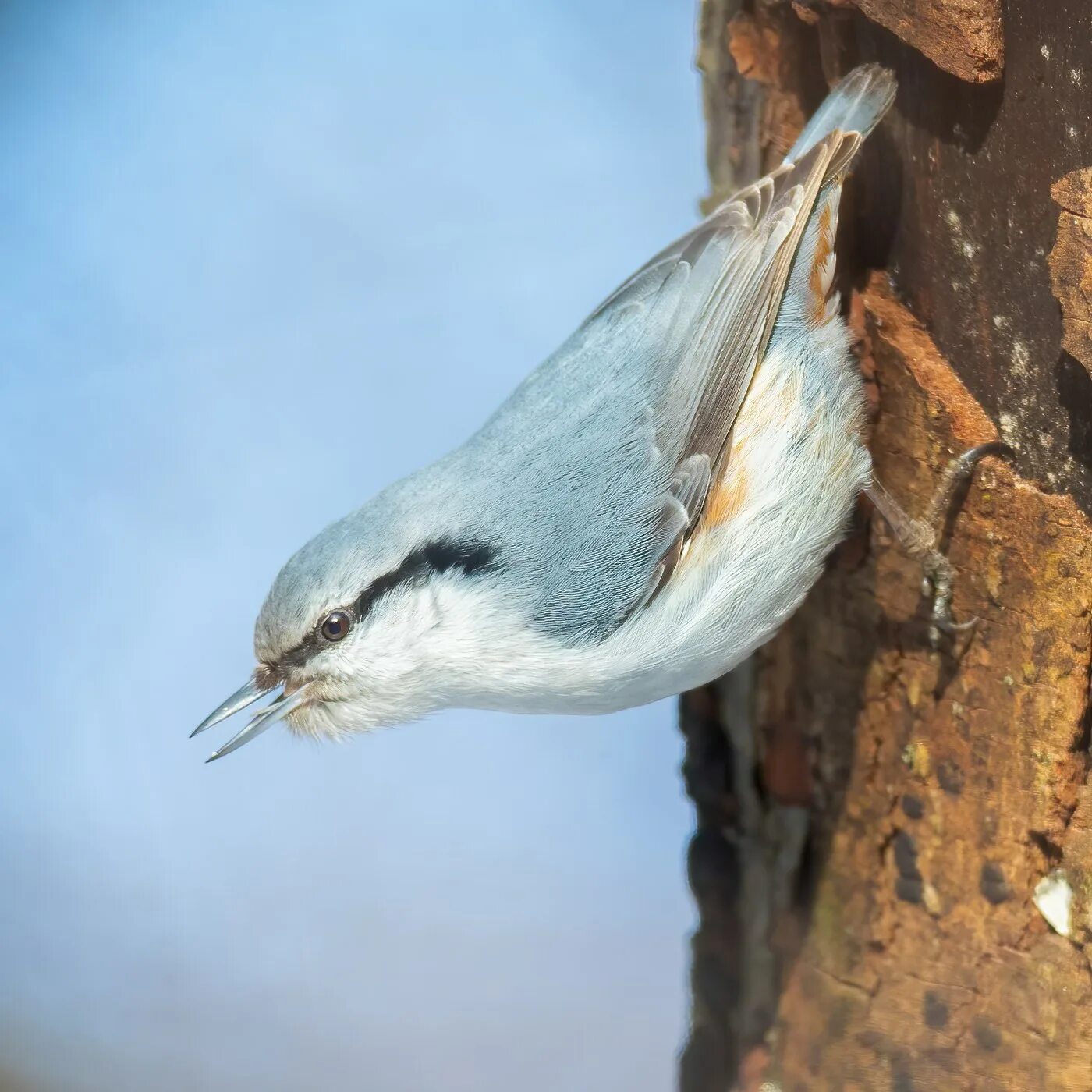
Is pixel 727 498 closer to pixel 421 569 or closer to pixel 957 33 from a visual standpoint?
pixel 421 569

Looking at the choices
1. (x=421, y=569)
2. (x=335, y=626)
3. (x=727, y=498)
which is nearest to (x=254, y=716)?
(x=335, y=626)

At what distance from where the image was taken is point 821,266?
1.71m

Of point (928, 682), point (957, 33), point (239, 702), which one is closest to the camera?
point (957, 33)

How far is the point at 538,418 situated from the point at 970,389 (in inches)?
23.0

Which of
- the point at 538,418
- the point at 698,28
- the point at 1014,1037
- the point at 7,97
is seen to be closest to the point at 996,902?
the point at 1014,1037

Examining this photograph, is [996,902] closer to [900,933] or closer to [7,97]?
[900,933]

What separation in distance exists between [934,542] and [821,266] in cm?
43

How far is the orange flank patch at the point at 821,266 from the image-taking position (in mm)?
1705

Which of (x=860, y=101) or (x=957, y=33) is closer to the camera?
(x=957, y=33)

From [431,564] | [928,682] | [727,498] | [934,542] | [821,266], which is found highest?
[821,266]

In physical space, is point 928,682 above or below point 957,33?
below

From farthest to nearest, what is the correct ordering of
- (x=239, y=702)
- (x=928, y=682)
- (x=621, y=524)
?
(x=928, y=682), (x=239, y=702), (x=621, y=524)

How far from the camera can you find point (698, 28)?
2006 mm

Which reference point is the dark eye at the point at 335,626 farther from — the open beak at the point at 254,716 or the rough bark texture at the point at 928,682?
the rough bark texture at the point at 928,682
